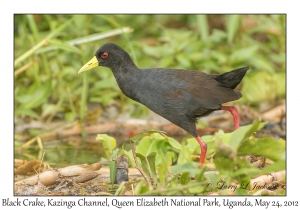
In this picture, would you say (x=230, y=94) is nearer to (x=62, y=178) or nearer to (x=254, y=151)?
(x=254, y=151)

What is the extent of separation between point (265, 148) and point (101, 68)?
172 inches

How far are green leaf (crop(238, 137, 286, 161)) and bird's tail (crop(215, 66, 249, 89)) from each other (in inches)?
44.9

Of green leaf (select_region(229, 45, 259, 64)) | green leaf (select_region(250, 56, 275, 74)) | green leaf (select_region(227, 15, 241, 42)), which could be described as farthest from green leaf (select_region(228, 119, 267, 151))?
green leaf (select_region(227, 15, 241, 42))

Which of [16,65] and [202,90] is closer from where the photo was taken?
[202,90]

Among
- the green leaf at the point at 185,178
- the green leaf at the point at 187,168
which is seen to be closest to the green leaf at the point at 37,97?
the green leaf at the point at 185,178

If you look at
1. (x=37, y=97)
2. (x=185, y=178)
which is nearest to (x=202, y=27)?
(x=37, y=97)

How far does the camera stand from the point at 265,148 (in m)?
3.91

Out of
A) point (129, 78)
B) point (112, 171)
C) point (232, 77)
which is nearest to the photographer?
point (112, 171)

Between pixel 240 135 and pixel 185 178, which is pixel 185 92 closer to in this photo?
pixel 185 178

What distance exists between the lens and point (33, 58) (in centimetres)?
766
